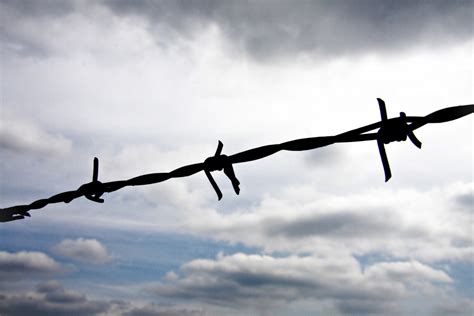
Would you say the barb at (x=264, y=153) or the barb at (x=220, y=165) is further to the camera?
the barb at (x=220, y=165)

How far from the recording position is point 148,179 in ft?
16.5

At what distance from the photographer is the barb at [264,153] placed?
3906 millimetres

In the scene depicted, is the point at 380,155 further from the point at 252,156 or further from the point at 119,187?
the point at 119,187

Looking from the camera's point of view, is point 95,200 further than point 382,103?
Yes

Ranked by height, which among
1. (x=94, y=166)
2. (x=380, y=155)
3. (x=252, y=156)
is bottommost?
(x=380, y=155)

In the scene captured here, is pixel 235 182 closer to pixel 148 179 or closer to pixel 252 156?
pixel 252 156

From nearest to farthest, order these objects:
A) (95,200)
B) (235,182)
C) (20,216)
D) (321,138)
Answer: (321,138) < (235,182) < (95,200) < (20,216)

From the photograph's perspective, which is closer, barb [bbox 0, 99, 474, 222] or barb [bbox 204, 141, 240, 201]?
barb [bbox 0, 99, 474, 222]

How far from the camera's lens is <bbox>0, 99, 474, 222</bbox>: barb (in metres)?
3.91

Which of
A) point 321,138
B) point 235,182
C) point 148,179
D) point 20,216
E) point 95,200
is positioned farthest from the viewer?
point 20,216

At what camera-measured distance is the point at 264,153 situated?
14.8ft

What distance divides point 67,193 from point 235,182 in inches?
83.2

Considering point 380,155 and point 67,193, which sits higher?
point 67,193

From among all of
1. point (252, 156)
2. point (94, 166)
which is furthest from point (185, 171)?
point (94, 166)
